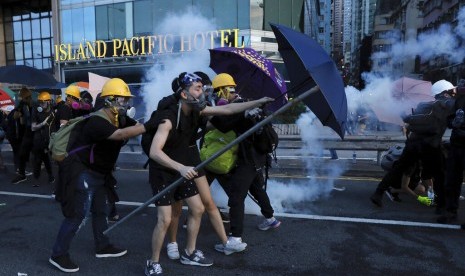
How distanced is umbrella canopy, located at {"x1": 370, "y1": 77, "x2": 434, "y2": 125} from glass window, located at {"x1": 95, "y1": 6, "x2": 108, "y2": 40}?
21.6 metres

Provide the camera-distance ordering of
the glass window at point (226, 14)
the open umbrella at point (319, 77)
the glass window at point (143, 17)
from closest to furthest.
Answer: the open umbrella at point (319, 77), the glass window at point (226, 14), the glass window at point (143, 17)

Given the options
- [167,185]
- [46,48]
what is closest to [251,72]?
[167,185]

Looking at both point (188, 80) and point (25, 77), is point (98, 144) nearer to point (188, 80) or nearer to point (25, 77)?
point (188, 80)

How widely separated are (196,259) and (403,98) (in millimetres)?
4556

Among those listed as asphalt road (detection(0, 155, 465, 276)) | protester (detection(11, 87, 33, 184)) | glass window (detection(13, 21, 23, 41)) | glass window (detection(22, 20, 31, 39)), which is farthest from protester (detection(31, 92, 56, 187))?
glass window (detection(13, 21, 23, 41))

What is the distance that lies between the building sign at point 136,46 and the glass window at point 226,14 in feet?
2.73

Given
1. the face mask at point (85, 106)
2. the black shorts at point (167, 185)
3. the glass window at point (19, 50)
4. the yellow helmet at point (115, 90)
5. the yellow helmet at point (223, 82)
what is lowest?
the black shorts at point (167, 185)

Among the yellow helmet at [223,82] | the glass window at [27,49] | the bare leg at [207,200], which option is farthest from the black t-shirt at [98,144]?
the glass window at [27,49]

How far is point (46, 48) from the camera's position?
110 feet

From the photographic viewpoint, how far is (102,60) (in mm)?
25047

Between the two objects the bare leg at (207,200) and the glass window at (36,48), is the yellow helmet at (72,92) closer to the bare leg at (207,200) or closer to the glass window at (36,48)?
Result: the bare leg at (207,200)

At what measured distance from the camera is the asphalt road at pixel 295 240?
3.73 m

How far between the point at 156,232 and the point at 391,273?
6.65ft

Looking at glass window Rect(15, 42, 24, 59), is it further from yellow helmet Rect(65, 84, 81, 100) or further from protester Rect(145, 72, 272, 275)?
protester Rect(145, 72, 272, 275)
